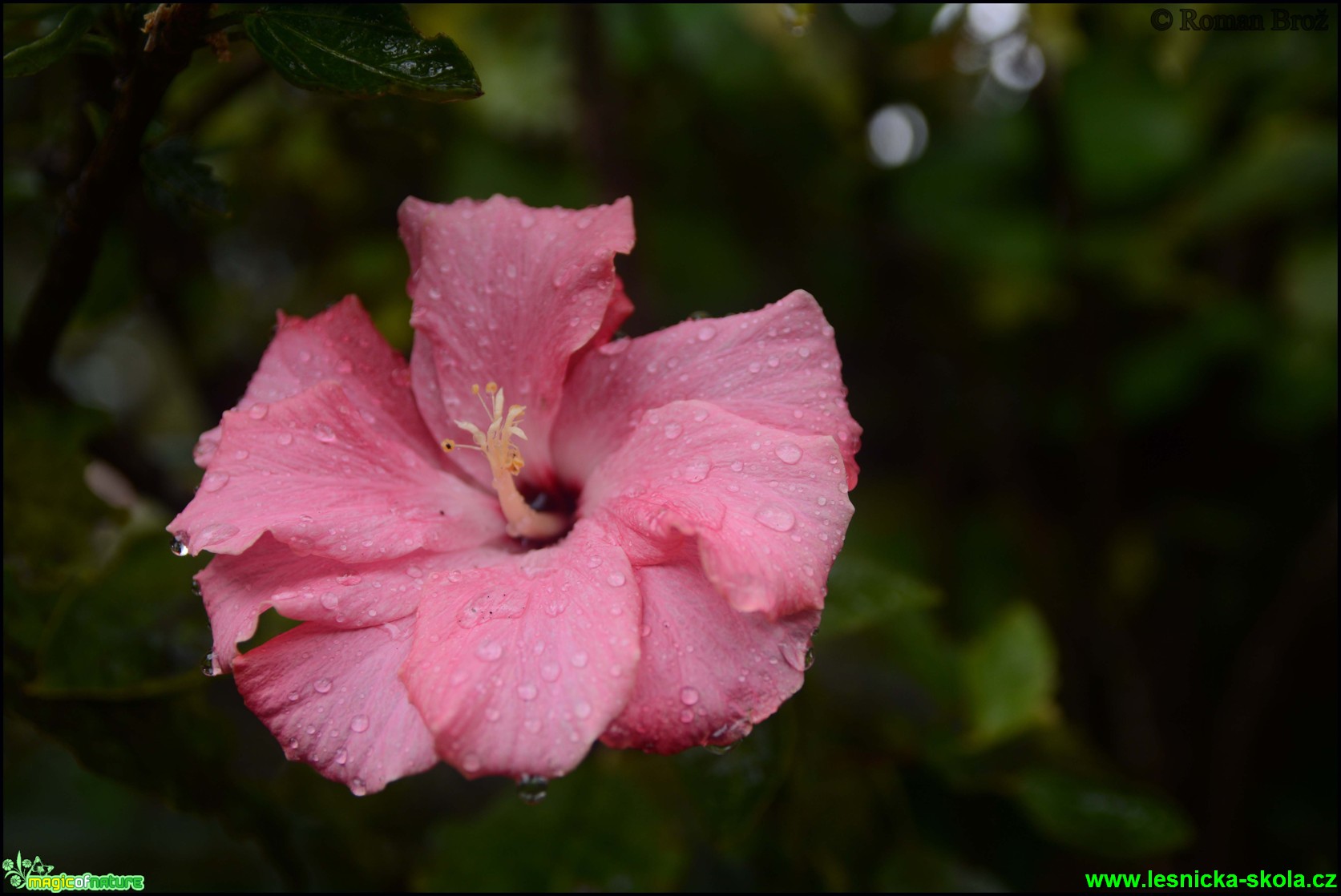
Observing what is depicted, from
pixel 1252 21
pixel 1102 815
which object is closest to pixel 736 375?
pixel 1102 815

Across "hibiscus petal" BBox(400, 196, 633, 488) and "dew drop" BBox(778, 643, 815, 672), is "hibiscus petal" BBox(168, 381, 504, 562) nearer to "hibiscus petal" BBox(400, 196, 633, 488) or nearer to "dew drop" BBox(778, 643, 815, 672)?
"hibiscus petal" BBox(400, 196, 633, 488)

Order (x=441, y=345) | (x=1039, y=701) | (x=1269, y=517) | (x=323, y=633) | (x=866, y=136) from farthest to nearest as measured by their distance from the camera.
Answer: (x=866, y=136) → (x=1269, y=517) → (x=1039, y=701) → (x=441, y=345) → (x=323, y=633)

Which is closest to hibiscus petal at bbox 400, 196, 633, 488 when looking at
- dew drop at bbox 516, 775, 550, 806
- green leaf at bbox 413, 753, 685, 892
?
dew drop at bbox 516, 775, 550, 806

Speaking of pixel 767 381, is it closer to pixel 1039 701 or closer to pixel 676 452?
pixel 676 452

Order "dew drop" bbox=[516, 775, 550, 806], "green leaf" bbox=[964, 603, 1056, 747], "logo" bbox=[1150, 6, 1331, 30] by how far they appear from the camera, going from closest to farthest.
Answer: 1. "dew drop" bbox=[516, 775, 550, 806]
2. "green leaf" bbox=[964, 603, 1056, 747]
3. "logo" bbox=[1150, 6, 1331, 30]

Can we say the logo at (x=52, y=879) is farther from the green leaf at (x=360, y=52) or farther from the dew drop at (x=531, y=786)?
the green leaf at (x=360, y=52)

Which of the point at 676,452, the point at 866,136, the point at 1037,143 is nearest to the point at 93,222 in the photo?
the point at 676,452
